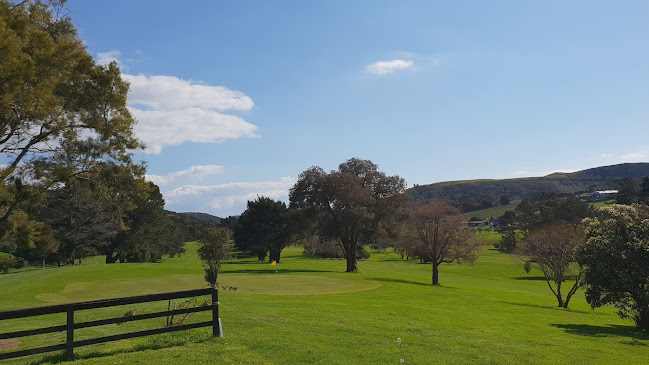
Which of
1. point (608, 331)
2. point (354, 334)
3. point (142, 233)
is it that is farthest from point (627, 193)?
point (354, 334)

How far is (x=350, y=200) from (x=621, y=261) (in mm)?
33352

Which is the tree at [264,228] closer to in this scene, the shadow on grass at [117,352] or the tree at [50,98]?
the tree at [50,98]

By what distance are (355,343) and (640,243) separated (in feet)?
51.9

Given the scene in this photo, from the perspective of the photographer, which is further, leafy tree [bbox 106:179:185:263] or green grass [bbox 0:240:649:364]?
leafy tree [bbox 106:179:185:263]

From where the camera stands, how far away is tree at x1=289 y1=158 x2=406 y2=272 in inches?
2076

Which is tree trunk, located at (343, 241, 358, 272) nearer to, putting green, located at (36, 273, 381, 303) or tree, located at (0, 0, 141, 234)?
putting green, located at (36, 273, 381, 303)

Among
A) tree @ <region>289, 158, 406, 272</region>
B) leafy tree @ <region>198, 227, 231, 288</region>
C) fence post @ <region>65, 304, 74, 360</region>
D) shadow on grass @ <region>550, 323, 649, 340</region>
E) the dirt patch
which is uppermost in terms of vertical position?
tree @ <region>289, 158, 406, 272</region>

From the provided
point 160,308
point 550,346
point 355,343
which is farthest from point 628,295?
point 160,308

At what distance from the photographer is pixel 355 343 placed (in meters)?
13.1

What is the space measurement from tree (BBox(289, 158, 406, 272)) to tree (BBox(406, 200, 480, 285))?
8448 mm

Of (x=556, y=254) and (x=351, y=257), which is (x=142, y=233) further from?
(x=556, y=254)

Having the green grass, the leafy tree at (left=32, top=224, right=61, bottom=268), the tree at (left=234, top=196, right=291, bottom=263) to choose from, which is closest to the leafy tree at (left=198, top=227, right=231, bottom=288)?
the green grass

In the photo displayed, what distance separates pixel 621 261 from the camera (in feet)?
69.5

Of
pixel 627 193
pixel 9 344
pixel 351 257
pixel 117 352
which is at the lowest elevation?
pixel 351 257
